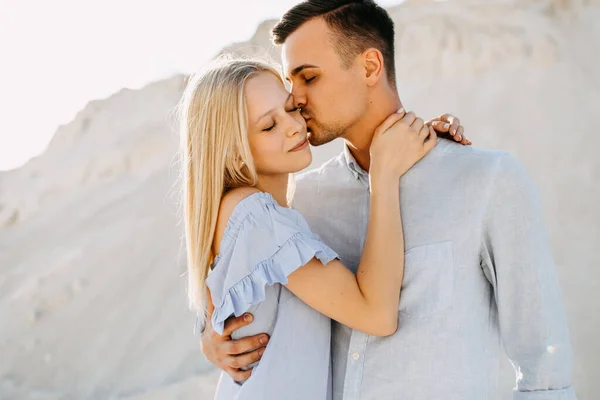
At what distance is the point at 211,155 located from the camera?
8.40 ft

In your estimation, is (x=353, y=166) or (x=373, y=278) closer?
(x=373, y=278)

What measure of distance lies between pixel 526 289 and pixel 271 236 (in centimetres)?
85

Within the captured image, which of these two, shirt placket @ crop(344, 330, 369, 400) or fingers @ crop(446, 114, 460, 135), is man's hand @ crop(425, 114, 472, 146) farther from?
shirt placket @ crop(344, 330, 369, 400)

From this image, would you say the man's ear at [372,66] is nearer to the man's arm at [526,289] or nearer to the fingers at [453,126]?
the fingers at [453,126]

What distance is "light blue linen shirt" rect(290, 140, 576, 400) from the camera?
2404 millimetres

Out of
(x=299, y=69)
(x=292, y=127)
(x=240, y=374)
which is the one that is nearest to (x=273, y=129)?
(x=292, y=127)

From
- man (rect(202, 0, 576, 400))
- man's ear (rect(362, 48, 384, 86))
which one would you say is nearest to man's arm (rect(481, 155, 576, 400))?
man (rect(202, 0, 576, 400))

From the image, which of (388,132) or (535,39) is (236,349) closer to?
(388,132)

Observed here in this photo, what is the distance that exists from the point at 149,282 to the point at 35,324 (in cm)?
187

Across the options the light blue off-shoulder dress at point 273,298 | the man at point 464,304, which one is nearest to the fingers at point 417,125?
the man at point 464,304

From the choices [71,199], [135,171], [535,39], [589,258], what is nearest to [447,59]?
[535,39]

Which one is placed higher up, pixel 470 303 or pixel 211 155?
pixel 211 155

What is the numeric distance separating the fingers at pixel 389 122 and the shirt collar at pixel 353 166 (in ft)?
0.71

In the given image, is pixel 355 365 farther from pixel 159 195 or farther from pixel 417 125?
pixel 159 195
